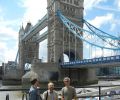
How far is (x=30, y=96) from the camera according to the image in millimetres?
6316

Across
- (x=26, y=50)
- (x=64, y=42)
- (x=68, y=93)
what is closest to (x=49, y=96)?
(x=68, y=93)

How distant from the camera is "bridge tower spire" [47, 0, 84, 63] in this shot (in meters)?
59.7

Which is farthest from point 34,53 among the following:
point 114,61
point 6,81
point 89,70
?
point 114,61

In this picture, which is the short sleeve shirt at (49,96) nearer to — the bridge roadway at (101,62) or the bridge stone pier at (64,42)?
the bridge roadway at (101,62)

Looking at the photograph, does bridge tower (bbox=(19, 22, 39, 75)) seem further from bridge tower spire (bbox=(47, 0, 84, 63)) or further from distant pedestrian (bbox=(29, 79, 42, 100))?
distant pedestrian (bbox=(29, 79, 42, 100))

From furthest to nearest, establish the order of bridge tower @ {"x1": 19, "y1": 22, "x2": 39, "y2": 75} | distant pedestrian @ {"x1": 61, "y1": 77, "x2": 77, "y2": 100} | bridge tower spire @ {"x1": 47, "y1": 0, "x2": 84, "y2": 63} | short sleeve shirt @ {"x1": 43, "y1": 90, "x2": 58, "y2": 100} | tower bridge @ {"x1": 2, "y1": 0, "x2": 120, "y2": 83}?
bridge tower @ {"x1": 19, "y1": 22, "x2": 39, "y2": 75} < bridge tower spire @ {"x1": 47, "y1": 0, "x2": 84, "y2": 63} < tower bridge @ {"x1": 2, "y1": 0, "x2": 120, "y2": 83} < distant pedestrian @ {"x1": 61, "y1": 77, "x2": 77, "y2": 100} < short sleeve shirt @ {"x1": 43, "y1": 90, "x2": 58, "y2": 100}

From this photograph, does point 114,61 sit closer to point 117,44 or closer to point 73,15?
point 117,44

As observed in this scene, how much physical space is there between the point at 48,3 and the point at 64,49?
12851 mm

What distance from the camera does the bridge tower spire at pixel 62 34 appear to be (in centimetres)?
5974

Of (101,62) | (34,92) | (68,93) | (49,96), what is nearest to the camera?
(34,92)

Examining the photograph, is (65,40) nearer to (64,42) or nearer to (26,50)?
(64,42)

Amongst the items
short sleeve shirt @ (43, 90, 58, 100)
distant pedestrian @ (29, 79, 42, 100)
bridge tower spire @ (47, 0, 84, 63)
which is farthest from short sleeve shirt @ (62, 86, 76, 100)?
bridge tower spire @ (47, 0, 84, 63)

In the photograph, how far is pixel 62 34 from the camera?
6112 cm

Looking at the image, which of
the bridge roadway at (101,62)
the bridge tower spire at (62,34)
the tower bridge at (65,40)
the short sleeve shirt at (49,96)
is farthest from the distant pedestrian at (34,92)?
the bridge tower spire at (62,34)
